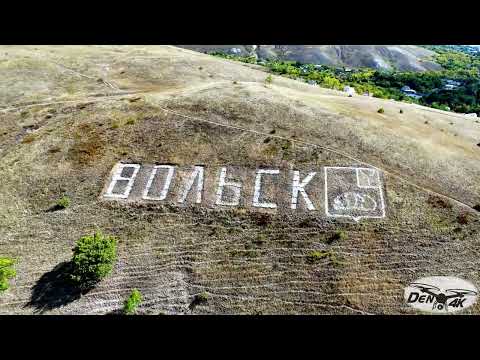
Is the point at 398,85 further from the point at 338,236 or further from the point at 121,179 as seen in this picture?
the point at 121,179

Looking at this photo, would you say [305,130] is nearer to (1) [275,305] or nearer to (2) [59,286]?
(1) [275,305]

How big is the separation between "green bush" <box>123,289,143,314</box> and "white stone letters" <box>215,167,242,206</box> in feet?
43.2

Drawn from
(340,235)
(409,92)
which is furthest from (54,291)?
(409,92)

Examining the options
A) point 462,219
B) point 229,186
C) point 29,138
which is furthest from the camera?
point 29,138

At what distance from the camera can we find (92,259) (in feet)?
122

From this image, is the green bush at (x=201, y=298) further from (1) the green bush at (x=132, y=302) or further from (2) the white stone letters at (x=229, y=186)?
(2) the white stone letters at (x=229, y=186)

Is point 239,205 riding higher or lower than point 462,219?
lower

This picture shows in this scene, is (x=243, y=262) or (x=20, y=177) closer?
(x=243, y=262)

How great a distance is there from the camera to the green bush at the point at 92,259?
3691cm

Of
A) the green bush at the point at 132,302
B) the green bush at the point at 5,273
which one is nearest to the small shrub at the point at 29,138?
the green bush at the point at 5,273

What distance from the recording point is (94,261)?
37062 mm

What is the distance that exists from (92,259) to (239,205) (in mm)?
15496

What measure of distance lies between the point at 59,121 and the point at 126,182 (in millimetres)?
20347

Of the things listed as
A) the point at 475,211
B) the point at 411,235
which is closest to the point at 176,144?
the point at 411,235
